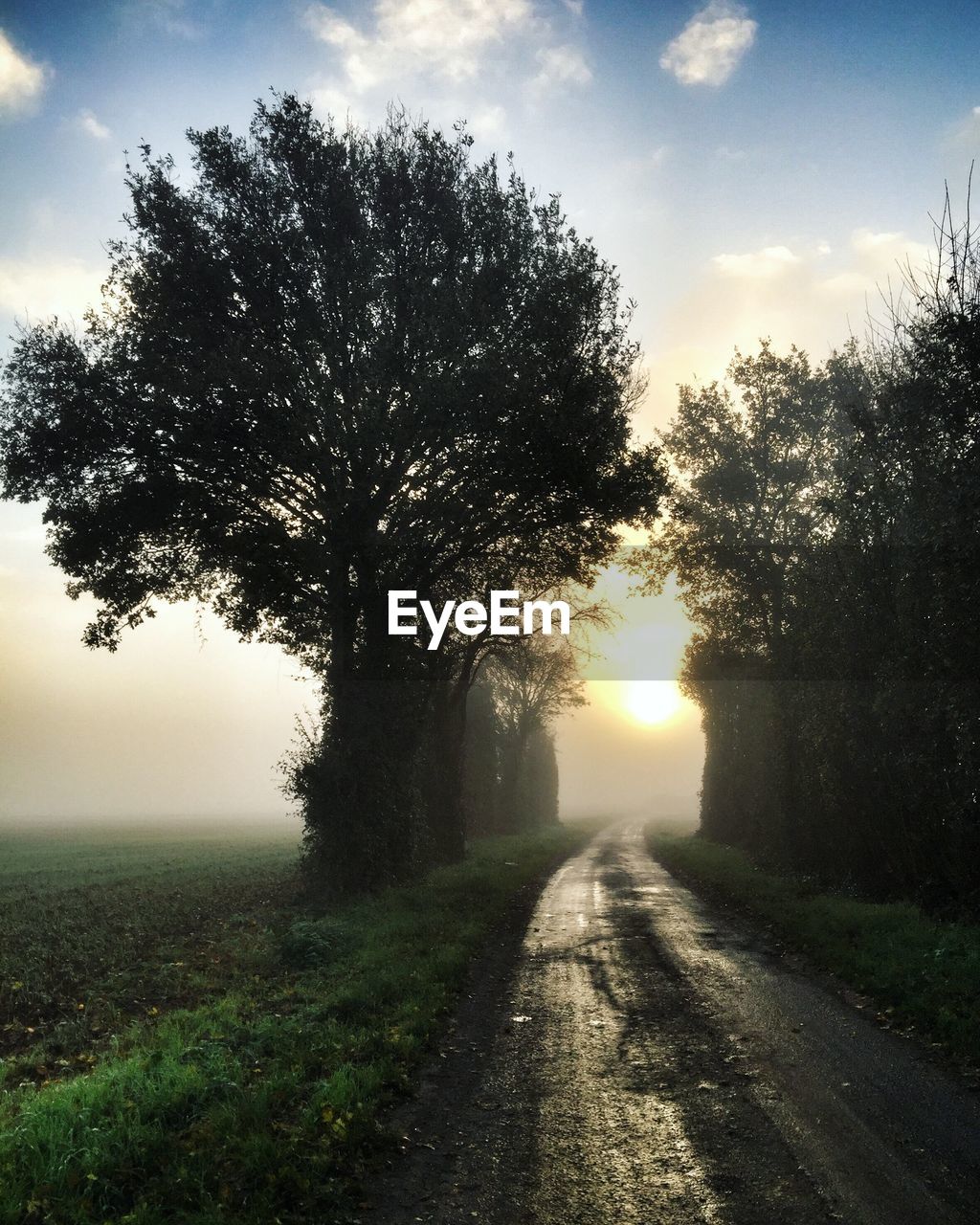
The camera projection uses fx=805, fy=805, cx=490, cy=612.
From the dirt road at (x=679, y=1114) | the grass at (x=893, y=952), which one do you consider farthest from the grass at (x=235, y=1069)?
the grass at (x=893, y=952)

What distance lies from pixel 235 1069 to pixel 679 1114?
445 cm

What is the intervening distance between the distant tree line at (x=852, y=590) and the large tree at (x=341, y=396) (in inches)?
238

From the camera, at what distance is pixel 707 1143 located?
6.79 meters

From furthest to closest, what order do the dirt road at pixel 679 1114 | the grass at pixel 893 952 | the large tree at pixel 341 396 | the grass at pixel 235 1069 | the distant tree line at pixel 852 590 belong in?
the large tree at pixel 341 396 → the distant tree line at pixel 852 590 → the grass at pixel 893 952 → the grass at pixel 235 1069 → the dirt road at pixel 679 1114

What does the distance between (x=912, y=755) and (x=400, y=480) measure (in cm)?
1396

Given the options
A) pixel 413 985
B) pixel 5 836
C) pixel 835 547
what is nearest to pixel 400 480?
pixel 835 547

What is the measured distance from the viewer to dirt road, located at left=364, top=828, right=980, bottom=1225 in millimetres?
5938

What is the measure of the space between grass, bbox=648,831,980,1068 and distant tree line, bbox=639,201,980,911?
6.46ft

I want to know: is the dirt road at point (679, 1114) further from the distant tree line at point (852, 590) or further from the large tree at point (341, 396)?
the large tree at point (341, 396)

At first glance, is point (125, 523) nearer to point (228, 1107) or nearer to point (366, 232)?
point (366, 232)

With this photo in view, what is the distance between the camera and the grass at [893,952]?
9.87 m

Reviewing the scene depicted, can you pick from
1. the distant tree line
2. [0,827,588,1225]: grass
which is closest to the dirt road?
[0,827,588,1225]: grass

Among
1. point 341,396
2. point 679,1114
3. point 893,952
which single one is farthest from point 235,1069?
point 341,396

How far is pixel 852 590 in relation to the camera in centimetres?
2008
